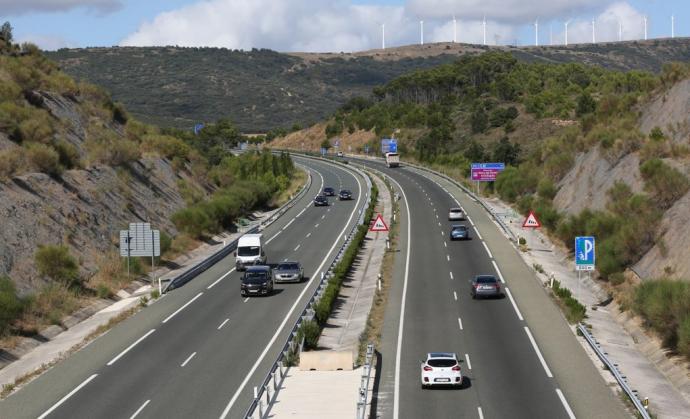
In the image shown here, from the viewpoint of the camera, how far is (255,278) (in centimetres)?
4600

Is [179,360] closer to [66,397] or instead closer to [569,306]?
[66,397]

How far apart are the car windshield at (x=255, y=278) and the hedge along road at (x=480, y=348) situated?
718 cm


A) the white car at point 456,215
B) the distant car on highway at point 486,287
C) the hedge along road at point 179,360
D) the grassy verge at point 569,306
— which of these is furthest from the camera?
the white car at point 456,215

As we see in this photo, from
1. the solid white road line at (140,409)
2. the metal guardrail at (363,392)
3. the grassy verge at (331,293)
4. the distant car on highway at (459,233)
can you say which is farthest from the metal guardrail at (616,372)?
the distant car on highway at (459,233)

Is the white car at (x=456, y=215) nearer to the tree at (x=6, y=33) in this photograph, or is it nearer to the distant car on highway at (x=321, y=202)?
the distant car on highway at (x=321, y=202)

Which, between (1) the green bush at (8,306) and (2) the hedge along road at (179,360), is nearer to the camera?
(2) the hedge along road at (179,360)

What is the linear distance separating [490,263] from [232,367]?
26849 mm

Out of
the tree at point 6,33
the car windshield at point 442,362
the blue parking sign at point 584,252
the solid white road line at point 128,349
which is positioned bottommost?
the solid white road line at point 128,349

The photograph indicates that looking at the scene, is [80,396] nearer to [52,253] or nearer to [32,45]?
[52,253]

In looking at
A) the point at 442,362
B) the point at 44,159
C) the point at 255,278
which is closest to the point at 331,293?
the point at 255,278

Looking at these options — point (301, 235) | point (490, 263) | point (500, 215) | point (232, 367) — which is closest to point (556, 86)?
point (500, 215)

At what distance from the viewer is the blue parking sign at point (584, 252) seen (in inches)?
1682

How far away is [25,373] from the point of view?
32250 millimetres

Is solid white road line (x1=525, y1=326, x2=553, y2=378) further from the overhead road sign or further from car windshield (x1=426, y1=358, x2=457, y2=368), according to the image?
the overhead road sign
